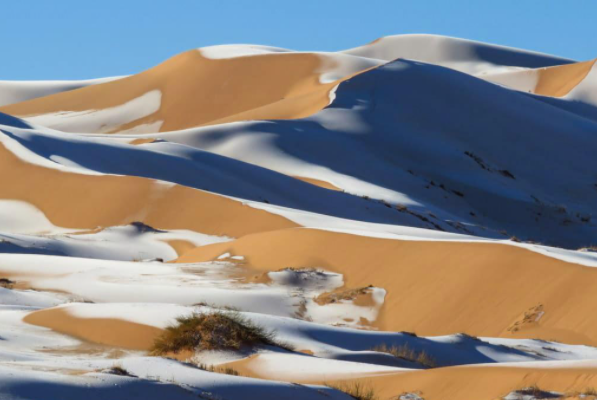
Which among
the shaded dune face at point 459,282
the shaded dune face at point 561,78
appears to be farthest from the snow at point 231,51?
the shaded dune face at point 459,282

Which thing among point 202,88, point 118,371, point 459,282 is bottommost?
point 118,371

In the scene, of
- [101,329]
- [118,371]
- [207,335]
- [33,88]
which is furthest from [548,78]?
[118,371]

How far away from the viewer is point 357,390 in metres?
8.36

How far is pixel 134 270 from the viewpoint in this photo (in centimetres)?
1850

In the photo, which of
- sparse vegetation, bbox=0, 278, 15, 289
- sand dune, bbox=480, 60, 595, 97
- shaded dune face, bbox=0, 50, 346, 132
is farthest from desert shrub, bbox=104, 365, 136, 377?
sand dune, bbox=480, 60, 595, 97

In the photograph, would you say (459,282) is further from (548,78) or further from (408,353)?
(548,78)

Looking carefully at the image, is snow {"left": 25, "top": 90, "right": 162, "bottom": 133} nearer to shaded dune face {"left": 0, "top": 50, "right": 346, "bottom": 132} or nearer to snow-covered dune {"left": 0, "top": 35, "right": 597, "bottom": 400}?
snow-covered dune {"left": 0, "top": 35, "right": 597, "bottom": 400}

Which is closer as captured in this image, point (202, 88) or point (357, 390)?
point (357, 390)

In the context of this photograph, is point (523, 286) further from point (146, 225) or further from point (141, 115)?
point (141, 115)

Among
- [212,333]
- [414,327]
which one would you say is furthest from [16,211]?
[212,333]

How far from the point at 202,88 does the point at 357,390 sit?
190 feet

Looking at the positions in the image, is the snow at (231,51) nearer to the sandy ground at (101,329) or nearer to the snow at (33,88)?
the snow at (33,88)

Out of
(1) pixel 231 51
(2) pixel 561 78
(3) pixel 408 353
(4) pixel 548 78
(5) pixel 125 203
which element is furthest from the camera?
(1) pixel 231 51

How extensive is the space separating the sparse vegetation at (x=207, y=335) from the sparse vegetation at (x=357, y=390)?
1355 mm
